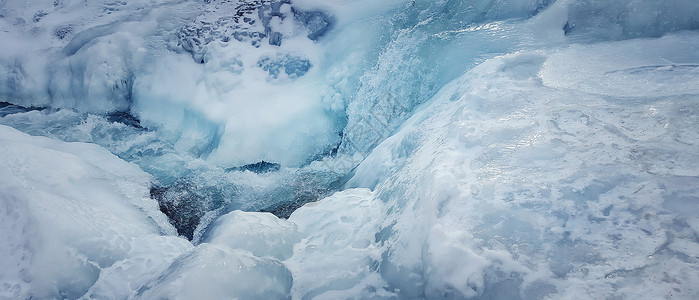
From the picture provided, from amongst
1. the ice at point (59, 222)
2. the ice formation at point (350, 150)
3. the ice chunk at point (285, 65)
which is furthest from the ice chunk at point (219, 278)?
the ice chunk at point (285, 65)

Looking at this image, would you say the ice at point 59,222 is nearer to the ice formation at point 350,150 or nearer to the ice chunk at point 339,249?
the ice formation at point 350,150

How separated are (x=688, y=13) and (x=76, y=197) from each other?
601 centimetres

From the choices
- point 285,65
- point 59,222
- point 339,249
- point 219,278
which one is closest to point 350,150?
point 285,65

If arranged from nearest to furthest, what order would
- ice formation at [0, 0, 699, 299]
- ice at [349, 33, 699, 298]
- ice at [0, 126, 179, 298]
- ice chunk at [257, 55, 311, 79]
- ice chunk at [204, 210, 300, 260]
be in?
ice at [349, 33, 699, 298]
ice formation at [0, 0, 699, 299]
ice at [0, 126, 179, 298]
ice chunk at [204, 210, 300, 260]
ice chunk at [257, 55, 311, 79]

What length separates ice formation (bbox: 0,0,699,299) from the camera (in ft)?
7.23

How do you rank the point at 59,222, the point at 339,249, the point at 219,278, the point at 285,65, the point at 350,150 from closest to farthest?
1. the point at 219,278
2. the point at 59,222
3. the point at 339,249
4. the point at 350,150
5. the point at 285,65

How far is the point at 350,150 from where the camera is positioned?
16.6 ft

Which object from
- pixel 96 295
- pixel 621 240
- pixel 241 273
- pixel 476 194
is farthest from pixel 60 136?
pixel 621 240

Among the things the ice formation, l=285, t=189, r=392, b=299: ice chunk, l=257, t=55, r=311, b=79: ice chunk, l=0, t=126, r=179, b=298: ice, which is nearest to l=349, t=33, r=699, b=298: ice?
the ice formation

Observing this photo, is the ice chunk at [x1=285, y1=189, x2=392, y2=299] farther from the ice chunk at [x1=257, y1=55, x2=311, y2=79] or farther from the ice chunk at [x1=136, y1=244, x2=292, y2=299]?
the ice chunk at [x1=257, y1=55, x2=311, y2=79]

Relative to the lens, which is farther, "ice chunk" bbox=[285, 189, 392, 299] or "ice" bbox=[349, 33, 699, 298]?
"ice chunk" bbox=[285, 189, 392, 299]

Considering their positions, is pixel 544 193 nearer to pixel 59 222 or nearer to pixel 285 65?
pixel 59 222

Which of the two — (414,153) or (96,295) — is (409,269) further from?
(96,295)

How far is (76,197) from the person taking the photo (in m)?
3.23
